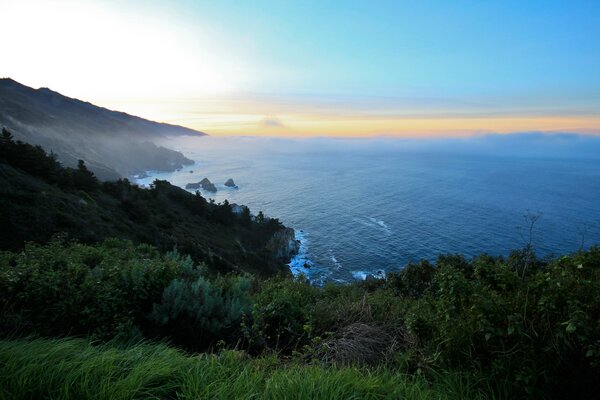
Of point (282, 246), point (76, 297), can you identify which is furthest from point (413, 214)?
point (76, 297)

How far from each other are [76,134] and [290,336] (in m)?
165

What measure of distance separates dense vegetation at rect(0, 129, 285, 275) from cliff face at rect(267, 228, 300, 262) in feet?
2.59

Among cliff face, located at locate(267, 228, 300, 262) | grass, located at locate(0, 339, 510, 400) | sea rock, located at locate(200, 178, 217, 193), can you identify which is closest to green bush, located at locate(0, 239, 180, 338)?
grass, located at locate(0, 339, 510, 400)

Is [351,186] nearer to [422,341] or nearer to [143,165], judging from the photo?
[422,341]

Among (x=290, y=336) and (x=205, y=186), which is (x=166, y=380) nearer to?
(x=290, y=336)

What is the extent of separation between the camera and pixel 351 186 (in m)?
96.1

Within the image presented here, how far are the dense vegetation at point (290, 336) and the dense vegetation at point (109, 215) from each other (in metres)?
11.8

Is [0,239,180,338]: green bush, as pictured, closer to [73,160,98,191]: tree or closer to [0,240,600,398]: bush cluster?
[0,240,600,398]: bush cluster

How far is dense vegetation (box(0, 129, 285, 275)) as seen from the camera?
17.2 meters

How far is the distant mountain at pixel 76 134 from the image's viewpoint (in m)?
99.6

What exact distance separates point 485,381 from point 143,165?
173 metres

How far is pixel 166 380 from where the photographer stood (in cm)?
268

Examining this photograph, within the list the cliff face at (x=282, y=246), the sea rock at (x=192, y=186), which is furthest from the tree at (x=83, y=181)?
the sea rock at (x=192, y=186)

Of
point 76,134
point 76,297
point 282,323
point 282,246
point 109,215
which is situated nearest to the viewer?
point 76,297
